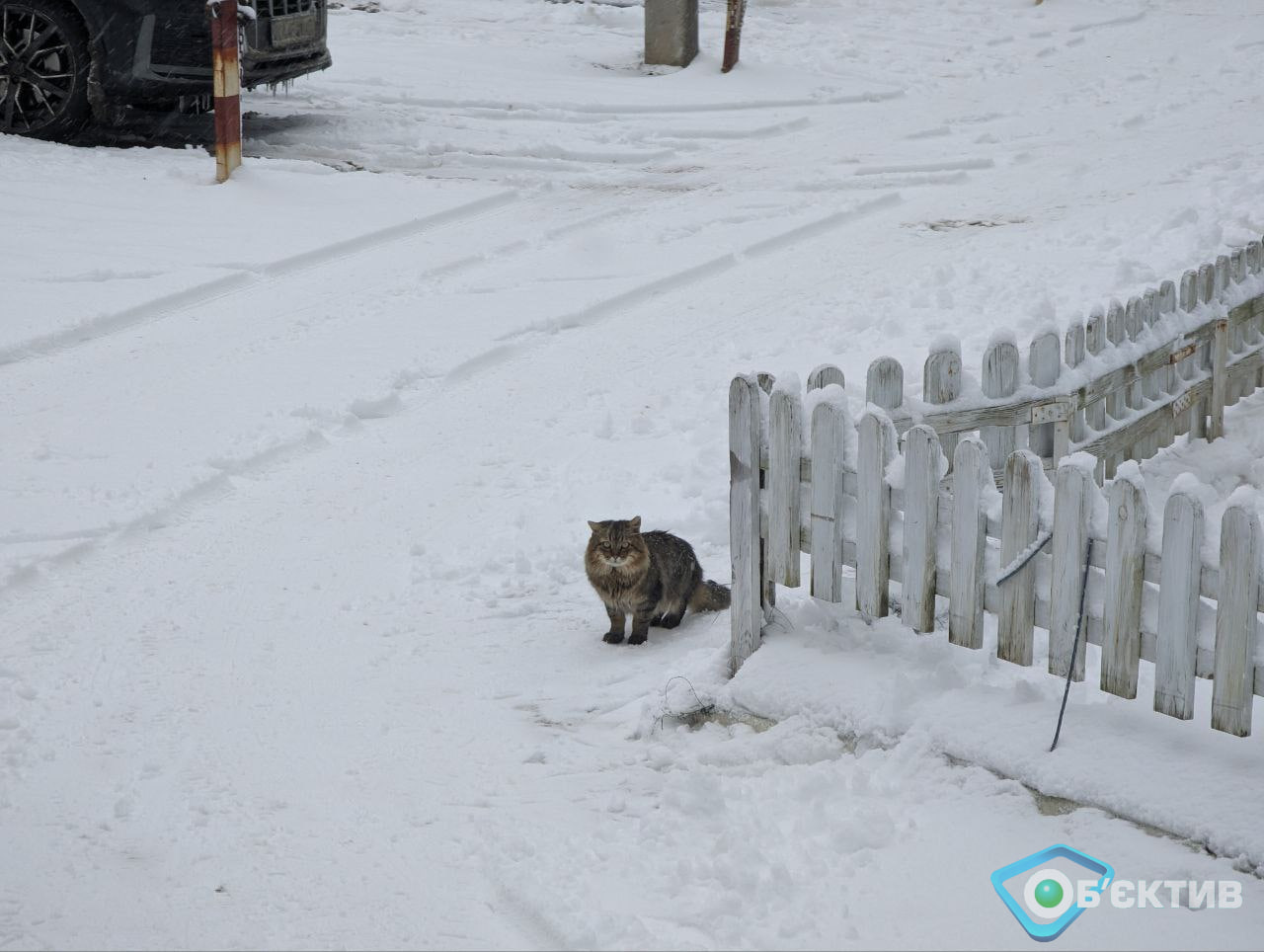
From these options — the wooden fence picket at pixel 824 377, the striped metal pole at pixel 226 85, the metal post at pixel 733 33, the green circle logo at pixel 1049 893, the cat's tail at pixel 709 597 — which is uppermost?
the metal post at pixel 733 33

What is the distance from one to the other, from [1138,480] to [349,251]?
777 centimetres

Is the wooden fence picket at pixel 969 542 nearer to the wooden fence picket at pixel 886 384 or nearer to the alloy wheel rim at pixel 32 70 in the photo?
the wooden fence picket at pixel 886 384

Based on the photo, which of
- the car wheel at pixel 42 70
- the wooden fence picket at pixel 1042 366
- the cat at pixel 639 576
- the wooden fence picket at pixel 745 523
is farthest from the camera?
the car wheel at pixel 42 70

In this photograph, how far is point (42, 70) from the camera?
1195 cm

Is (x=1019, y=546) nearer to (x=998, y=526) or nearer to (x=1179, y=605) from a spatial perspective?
(x=998, y=526)

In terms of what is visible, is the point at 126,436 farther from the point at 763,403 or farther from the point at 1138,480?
the point at 1138,480

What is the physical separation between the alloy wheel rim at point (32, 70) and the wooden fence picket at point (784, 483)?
362 inches

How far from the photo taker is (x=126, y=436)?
7.59m

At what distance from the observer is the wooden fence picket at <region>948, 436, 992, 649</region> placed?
14.3 feet

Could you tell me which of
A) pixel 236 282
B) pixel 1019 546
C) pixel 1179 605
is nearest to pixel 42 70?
pixel 236 282

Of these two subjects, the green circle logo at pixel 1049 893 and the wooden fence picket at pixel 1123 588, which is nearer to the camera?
the green circle logo at pixel 1049 893

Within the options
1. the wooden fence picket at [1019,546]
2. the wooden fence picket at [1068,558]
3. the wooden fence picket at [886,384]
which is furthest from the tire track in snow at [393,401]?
the wooden fence picket at [1068,558]

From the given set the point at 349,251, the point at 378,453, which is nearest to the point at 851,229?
the point at 349,251

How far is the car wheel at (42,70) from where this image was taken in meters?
11.6
